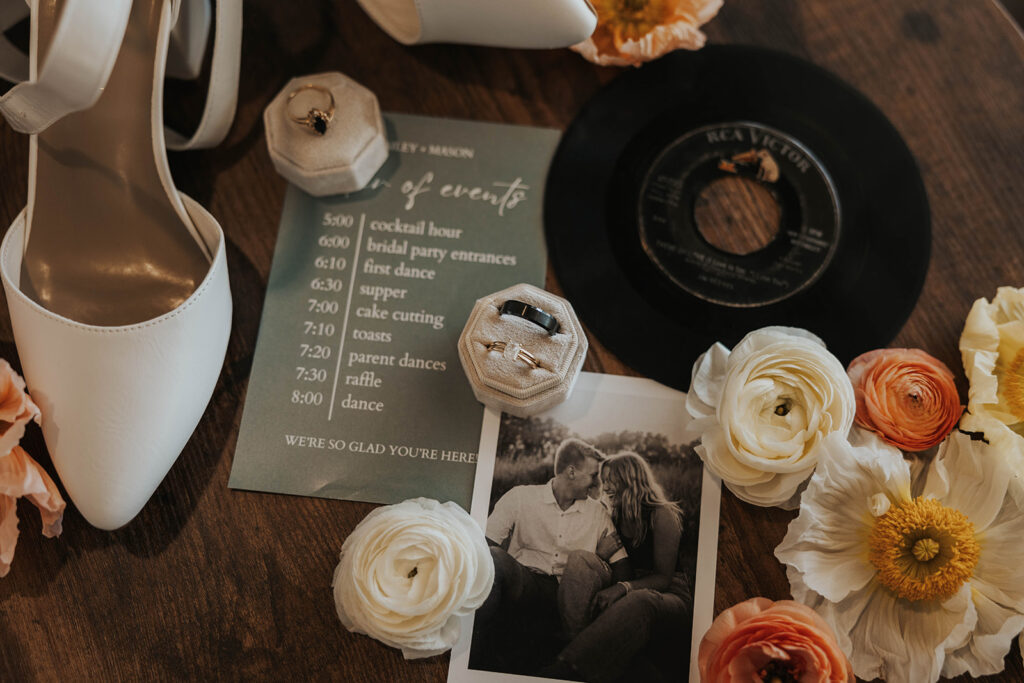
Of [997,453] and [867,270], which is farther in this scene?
[867,270]

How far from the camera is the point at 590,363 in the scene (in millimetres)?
650

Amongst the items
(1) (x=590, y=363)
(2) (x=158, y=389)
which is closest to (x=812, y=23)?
(1) (x=590, y=363)

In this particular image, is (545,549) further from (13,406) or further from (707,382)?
(13,406)

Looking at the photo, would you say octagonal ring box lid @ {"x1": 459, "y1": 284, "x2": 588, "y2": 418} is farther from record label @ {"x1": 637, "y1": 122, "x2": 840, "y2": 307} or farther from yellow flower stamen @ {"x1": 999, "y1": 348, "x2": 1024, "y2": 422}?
yellow flower stamen @ {"x1": 999, "y1": 348, "x2": 1024, "y2": 422}

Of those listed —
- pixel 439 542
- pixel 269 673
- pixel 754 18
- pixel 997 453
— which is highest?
pixel 754 18

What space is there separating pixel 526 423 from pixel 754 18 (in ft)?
1.43

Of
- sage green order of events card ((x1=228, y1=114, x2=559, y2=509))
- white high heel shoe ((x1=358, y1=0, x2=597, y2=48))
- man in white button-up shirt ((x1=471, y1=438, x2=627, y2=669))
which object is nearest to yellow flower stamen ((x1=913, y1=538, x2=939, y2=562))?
man in white button-up shirt ((x1=471, y1=438, x2=627, y2=669))

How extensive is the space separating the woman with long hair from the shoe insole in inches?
16.4

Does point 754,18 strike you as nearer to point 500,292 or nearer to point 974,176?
point 974,176

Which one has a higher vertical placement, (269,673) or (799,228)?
(799,228)

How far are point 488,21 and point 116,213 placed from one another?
1.20ft

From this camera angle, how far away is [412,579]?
0.56 metres

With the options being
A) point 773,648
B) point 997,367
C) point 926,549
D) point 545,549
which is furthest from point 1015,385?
point 545,549

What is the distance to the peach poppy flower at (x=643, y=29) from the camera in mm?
646
